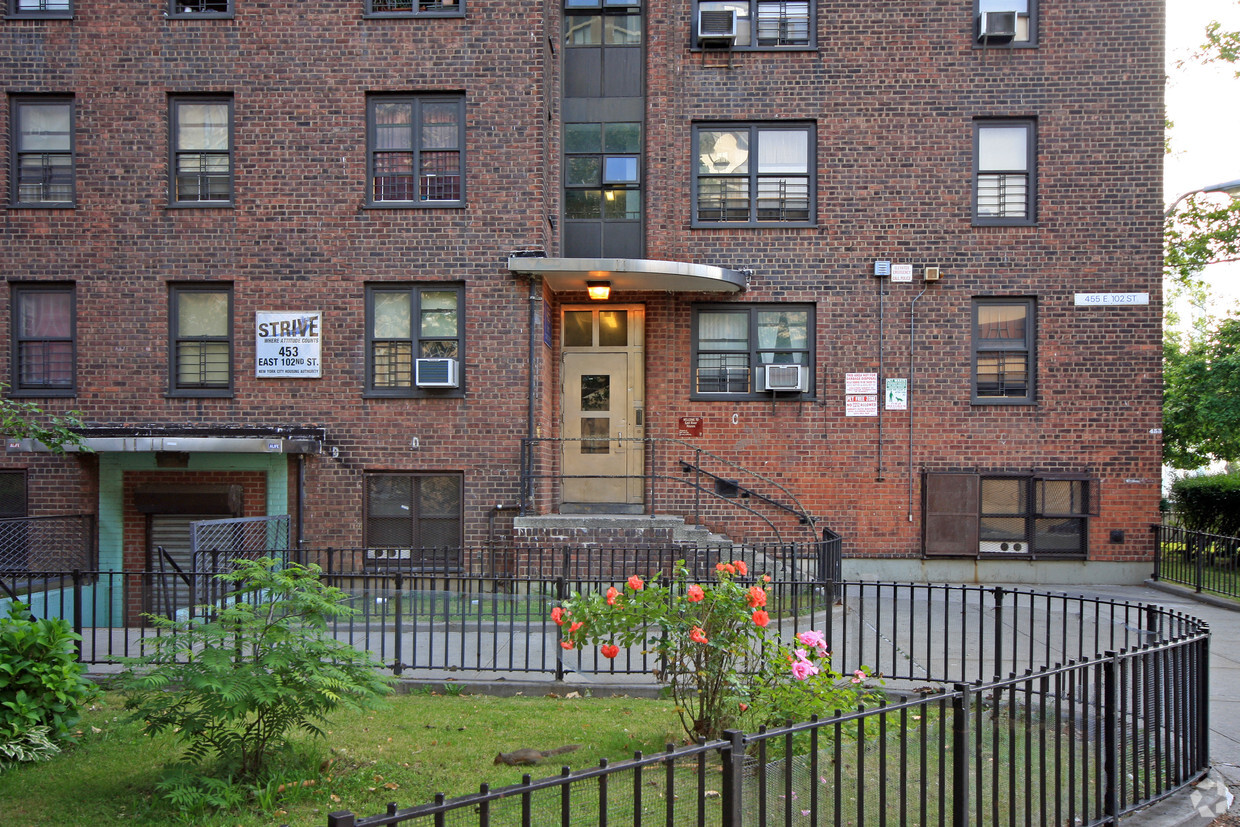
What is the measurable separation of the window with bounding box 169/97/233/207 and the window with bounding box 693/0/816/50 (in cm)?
812

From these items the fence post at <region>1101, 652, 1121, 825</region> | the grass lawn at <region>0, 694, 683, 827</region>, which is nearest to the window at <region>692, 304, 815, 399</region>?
the grass lawn at <region>0, 694, 683, 827</region>

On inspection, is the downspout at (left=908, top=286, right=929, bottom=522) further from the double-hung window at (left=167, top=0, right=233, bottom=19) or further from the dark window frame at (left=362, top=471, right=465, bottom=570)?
the double-hung window at (left=167, top=0, right=233, bottom=19)

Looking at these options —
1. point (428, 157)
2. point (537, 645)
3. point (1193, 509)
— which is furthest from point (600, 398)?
point (1193, 509)

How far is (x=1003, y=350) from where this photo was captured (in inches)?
616

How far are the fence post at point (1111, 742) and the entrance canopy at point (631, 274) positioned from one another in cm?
955

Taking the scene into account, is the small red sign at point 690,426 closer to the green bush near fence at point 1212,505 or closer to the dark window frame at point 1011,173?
the dark window frame at point 1011,173

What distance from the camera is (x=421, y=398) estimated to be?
14734 millimetres

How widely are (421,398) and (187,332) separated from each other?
4155 mm

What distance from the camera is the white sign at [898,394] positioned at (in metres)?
15.5

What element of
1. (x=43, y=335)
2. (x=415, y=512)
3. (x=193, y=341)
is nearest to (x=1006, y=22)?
(x=415, y=512)

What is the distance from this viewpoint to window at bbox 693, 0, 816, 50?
1576 cm

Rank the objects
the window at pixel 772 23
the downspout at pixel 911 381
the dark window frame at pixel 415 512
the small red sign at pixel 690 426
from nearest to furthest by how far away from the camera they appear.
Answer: the dark window frame at pixel 415 512 < the downspout at pixel 911 381 < the small red sign at pixel 690 426 < the window at pixel 772 23

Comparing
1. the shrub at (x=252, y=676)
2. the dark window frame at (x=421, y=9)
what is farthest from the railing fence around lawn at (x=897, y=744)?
the dark window frame at (x=421, y=9)

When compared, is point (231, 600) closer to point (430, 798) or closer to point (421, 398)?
point (430, 798)
